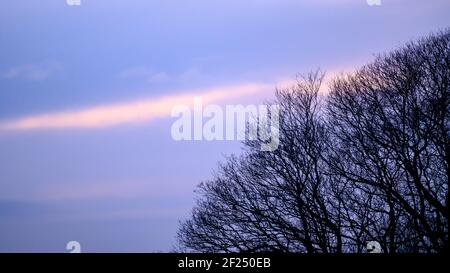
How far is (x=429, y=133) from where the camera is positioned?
11953mm

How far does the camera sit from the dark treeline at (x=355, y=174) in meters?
12.0

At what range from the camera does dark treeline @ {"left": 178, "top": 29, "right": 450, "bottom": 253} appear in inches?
473

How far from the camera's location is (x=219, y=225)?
14.5 m

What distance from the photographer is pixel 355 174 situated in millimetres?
13133
